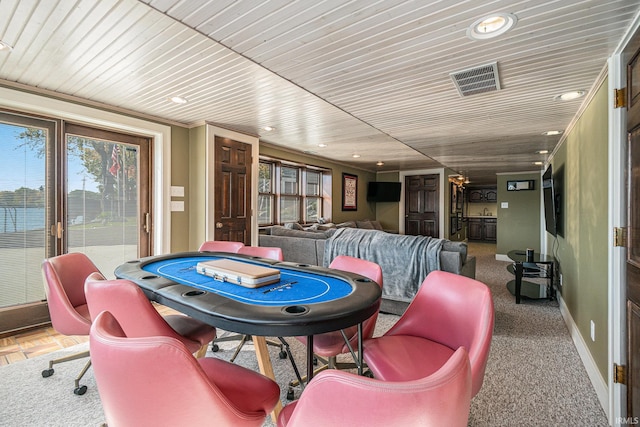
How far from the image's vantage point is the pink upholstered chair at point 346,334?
169 cm

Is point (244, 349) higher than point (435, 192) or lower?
lower

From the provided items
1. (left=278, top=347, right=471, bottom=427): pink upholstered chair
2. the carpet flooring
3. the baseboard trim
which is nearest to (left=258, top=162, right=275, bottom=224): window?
the carpet flooring

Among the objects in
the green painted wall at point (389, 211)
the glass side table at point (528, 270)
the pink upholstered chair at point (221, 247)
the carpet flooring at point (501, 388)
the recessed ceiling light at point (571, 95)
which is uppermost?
the recessed ceiling light at point (571, 95)

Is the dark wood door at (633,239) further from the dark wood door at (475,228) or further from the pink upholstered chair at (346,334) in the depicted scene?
the dark wood door at (475,228)

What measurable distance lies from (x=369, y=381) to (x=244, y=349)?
7.76 ft

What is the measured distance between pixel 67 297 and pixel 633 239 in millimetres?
3465

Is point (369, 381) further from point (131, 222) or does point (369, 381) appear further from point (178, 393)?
point (131, 222)

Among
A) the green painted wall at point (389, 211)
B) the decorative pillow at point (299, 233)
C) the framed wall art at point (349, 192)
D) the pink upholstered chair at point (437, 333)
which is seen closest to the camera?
the pink upholstered chair at point (437, 333)

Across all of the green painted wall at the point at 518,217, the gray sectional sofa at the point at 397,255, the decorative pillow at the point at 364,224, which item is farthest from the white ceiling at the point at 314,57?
the green painted wall at the point at 518,217

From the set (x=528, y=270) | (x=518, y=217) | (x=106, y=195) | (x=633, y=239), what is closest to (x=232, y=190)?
(x=106, y=195)

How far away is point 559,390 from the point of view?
2102mm

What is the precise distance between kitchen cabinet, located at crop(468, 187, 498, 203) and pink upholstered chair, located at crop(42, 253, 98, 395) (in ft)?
40.4

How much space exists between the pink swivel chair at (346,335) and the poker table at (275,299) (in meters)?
0.22

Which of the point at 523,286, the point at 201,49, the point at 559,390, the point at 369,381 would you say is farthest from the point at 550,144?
the point at 369,381
